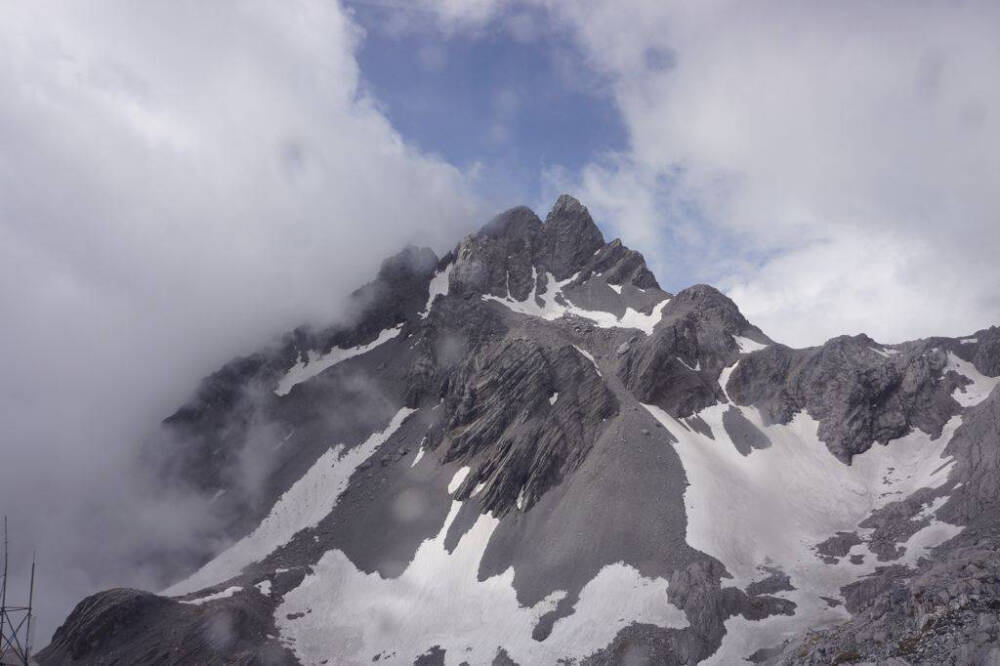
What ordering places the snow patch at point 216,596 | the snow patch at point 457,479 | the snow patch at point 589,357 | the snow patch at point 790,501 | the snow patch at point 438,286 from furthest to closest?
the snow patch at point 438,286 → the snow patch at point 589,357 → the snow patch at point 457,479 → the snow patch at point 216,596 → the snow patch at point 790,501

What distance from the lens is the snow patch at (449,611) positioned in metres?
56.4

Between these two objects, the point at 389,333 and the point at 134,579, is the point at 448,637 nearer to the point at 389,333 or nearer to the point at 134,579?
the point at 134,579

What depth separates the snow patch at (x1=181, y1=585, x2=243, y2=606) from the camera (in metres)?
68.7

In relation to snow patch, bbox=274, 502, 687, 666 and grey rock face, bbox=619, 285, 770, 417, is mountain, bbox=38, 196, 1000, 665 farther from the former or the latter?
grey rock face, bbox=619, 285, 770, 417

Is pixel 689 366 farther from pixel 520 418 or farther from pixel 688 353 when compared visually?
pixel 520 418

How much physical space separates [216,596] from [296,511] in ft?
70.1

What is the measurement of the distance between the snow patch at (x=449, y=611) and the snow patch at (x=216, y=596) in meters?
5.94

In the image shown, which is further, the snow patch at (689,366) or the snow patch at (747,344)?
the snow patch at (747,344)

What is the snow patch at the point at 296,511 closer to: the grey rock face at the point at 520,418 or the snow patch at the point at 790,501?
the grey rock face at the point at 520,418

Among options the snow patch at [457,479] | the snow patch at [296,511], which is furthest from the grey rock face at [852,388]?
the snow patch at [296,511]

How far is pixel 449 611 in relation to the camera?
2608 inches

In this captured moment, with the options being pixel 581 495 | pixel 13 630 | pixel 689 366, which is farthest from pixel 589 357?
pixel 13 630

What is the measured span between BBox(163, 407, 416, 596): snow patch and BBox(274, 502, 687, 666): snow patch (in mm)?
11550

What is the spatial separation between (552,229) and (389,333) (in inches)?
1723
